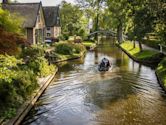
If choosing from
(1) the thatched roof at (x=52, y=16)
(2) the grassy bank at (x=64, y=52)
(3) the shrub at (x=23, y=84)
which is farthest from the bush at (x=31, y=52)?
(1) the thatched roof at (x=52, y=16)

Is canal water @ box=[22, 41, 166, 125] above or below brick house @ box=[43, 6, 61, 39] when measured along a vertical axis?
below

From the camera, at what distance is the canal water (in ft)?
59.5

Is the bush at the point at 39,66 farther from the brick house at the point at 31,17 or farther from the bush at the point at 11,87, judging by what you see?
the brick house at the point at 31,17

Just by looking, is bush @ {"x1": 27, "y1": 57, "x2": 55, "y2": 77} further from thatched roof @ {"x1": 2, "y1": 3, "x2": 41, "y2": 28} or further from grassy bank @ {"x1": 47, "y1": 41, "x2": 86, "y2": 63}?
thatched roof @ {"x1": 2, "y1": 3, "x2": 41, "y2": 28}

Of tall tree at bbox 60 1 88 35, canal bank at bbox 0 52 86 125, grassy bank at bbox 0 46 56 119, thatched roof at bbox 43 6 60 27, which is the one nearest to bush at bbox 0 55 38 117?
grassy bank at bbox 0 46 56 119

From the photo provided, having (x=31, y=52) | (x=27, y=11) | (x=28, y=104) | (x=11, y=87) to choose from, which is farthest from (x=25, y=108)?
(x=27, y=11)

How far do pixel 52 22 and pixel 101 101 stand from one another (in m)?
52.5

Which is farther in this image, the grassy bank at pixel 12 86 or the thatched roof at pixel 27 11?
the thatched roof at pixel 27 11

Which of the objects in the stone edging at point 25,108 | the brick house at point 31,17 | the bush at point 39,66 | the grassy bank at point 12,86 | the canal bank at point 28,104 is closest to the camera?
the grassy bank at point 12,86

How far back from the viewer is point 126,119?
1805 centimetres

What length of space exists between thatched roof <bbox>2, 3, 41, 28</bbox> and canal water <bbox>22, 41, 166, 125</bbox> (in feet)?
67.0

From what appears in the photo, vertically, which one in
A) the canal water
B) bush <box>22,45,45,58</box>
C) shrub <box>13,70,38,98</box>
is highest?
bush <box>22,45,45,58</box>

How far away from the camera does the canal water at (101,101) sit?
18.1 meters

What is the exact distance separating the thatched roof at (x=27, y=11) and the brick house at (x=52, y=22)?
16239 millimetres
